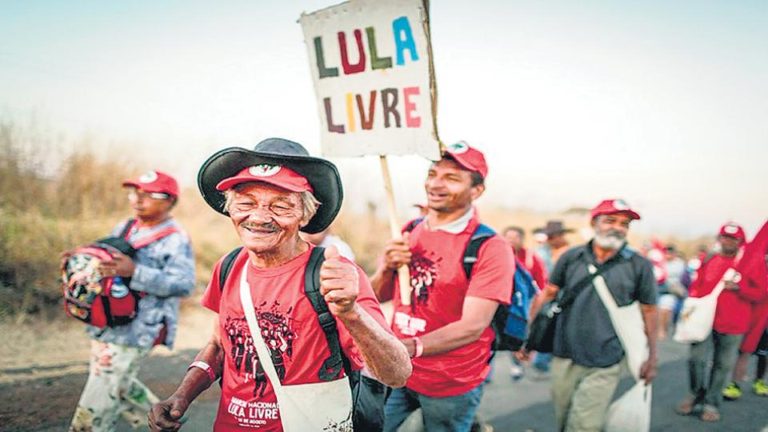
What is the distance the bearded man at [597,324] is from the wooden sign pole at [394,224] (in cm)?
178

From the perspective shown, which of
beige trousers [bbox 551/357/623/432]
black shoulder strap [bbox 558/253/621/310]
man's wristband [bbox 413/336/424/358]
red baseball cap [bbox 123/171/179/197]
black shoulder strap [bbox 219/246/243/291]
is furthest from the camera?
black shoulder strap [bbox 558/253/621/310]

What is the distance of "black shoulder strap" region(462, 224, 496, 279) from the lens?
3.08 m

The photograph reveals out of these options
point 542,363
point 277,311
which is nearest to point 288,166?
point 277,311

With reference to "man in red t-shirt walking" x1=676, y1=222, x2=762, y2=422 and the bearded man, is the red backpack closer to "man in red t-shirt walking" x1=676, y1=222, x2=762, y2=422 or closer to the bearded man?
the bearded man

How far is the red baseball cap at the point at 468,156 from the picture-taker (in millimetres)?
3311

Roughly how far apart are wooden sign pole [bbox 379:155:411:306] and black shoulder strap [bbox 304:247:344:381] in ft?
3.67

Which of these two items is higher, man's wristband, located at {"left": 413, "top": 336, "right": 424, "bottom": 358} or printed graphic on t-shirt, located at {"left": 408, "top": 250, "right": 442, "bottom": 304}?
printed graphic on t-shirt, located at {"left": 408, "top": 250, "right": 442, "bottom": 304}

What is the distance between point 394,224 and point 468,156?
0.69 metres

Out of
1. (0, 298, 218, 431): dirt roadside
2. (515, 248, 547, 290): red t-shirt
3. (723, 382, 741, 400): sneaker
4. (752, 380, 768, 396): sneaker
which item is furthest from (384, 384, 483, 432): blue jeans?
(752, 380, 768, 396): sneaker

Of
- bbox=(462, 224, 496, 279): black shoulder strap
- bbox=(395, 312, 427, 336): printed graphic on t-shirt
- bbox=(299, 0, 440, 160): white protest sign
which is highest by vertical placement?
bbox=(299, 0, 440, 160): white protest sign

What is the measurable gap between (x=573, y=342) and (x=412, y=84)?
2.56 meters

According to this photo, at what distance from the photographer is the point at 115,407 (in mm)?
3553

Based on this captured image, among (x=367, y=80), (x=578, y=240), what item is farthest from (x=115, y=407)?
(x=578, y=240)

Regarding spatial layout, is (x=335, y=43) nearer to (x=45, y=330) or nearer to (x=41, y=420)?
(x=41, y=420)
